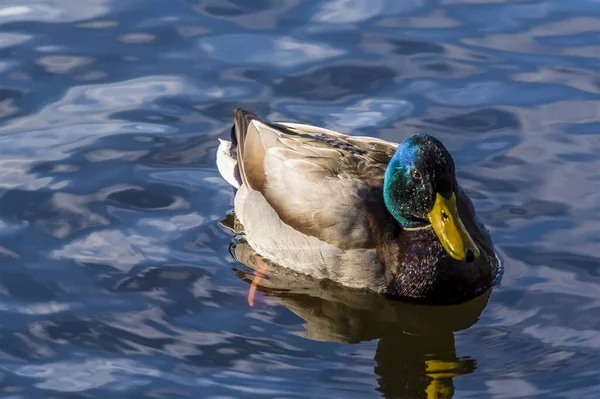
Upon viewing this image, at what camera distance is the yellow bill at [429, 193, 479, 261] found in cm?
843

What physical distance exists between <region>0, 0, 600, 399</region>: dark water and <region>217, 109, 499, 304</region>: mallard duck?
0.60 feet

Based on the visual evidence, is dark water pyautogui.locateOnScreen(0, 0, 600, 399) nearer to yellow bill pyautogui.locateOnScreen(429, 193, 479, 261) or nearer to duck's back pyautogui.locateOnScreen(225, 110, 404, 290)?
duck's back pyautogui.locateOnScreen(225, 110, 404, 290)

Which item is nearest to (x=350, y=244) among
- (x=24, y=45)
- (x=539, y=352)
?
(x=539, y=352)

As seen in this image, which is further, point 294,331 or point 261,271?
point 261,271

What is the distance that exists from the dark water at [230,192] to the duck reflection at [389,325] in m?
0.02

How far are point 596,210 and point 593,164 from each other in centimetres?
67

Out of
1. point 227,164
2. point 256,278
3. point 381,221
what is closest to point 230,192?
point 227,164

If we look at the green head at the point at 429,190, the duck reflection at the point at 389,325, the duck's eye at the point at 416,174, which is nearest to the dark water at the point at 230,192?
the duck reflection at the point at 389,325

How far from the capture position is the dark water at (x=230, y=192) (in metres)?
7.99

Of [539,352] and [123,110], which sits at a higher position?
[123,110]

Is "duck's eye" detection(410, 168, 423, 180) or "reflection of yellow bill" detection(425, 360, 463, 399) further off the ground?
"duck's eye" detection(410, 168, 423, 180)

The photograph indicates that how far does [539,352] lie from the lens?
8.09m

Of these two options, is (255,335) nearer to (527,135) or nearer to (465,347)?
(465,347)

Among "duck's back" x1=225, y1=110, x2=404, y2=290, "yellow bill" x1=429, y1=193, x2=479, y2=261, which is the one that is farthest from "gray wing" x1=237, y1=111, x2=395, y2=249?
"yellow bill" x1=429, y1=193, x2=479, y2=261
